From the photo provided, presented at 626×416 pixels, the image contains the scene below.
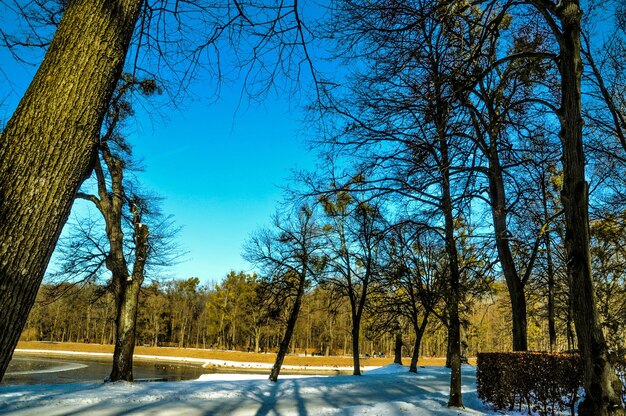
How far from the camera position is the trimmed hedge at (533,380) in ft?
27.3

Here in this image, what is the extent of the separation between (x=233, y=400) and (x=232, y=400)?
0.08 feet

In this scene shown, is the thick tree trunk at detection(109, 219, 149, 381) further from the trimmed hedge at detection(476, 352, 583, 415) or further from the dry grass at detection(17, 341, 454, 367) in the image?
the dry grass at detection(17, 341, 454, 367)

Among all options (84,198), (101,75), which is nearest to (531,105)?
(101,75)

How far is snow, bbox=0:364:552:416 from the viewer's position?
27.5ft

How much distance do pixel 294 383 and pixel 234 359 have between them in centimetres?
3091

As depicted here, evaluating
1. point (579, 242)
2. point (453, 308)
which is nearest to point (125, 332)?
point (453, 308)

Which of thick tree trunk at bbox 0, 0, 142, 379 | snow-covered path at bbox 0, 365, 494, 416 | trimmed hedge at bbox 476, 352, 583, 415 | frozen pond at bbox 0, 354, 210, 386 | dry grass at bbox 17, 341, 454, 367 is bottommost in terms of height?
dry grass at bbox 17, 341, 454, 367

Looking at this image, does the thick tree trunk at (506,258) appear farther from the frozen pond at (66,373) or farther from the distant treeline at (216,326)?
the distant treeline at (216,326)

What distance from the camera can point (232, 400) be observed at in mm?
9992

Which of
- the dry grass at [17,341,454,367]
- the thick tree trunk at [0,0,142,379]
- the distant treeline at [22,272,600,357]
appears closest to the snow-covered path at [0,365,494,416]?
the thick tree trunk at [0,0,142,379]

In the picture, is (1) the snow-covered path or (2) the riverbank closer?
(1) the snow-covered path

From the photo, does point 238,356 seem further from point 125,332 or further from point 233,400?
point 233,400

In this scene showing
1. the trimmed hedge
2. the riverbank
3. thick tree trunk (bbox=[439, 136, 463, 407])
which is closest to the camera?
the trimmed hedge

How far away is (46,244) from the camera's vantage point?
1.81m
